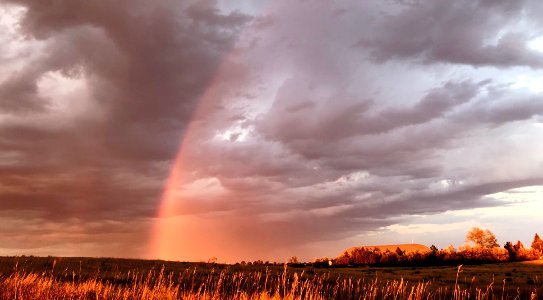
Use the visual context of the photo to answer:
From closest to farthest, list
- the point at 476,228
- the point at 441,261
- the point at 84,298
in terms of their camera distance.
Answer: the point at 84,298 → the point at 441,261 → the point at 476,228

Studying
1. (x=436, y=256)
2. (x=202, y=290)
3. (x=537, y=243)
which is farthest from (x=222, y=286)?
(x=537, y=243)

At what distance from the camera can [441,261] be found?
106m

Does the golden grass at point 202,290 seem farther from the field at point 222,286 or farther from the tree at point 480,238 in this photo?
the tree at point 480,238

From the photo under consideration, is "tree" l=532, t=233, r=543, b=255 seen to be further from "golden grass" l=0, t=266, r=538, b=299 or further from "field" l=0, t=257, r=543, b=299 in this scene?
"golden grass" l=0, t=266, r=538, b=299

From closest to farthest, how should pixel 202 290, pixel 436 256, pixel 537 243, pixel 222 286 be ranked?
pixel 222 286 → pixel 202 290 → pixel 436 256 → pixel 537 243

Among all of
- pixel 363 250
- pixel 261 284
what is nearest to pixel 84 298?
pixel 261 284

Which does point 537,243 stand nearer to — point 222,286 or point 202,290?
point 222,286

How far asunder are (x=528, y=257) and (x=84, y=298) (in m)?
113

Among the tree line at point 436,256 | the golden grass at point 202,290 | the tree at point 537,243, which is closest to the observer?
the golden grass at point 202,290

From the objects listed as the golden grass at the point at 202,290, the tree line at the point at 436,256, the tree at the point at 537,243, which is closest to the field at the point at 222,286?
the golden grass at the point at 202,290

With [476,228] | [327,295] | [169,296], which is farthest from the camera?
[476,228]

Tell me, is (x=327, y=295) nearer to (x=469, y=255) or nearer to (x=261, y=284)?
(x=261, y=284)

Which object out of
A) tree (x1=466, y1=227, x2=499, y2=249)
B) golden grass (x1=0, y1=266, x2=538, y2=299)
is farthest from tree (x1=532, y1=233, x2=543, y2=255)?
golden grass (x1=0, y1=266, x2=538, y2=299)

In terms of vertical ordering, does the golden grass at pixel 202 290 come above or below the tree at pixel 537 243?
below
